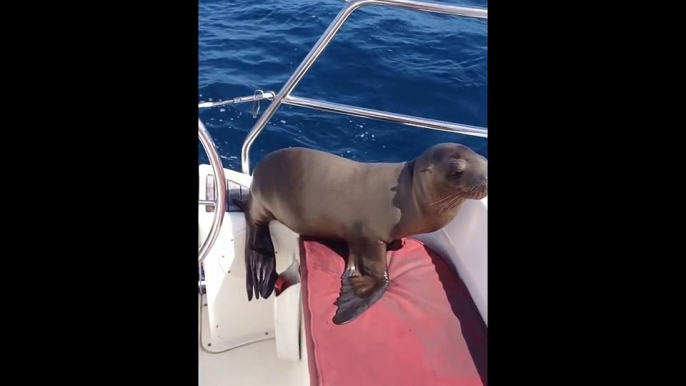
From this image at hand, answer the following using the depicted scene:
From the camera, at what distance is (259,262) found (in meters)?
1.61

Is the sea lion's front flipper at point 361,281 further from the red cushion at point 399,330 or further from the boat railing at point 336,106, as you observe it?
the boat railing at point 336,106

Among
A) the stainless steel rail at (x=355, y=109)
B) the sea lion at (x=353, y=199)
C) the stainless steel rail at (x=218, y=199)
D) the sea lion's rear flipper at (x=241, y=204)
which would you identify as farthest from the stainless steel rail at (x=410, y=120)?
the stainless steel rail at (x=218, y=199)

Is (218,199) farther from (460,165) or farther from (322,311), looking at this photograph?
(460,165)

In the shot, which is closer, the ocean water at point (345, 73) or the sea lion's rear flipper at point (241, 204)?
the sea lion's rear flipper at point (241, 204)

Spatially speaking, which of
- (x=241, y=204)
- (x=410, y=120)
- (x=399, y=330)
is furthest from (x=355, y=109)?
(x=399, y=330)

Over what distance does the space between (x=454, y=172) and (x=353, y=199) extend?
27cm

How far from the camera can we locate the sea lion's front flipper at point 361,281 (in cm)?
134

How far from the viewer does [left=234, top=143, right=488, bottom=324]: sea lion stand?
1.54m
